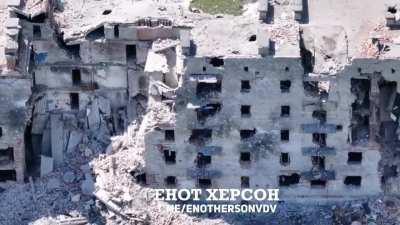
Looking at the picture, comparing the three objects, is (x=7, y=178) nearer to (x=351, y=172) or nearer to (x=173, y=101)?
(x=173, y=101)

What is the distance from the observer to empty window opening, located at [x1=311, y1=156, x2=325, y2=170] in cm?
9306

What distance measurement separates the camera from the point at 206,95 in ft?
299

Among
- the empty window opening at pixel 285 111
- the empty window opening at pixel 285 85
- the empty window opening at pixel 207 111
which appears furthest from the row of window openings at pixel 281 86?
the empty window opening at pixel 207 111

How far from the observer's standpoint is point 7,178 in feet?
315

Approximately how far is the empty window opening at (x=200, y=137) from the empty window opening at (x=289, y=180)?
4.32 meters

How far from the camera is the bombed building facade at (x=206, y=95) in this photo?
9056 centimetres

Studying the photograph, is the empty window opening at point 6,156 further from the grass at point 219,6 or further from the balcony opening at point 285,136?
the balcony opening at point 285,136

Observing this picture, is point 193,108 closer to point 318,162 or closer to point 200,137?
point 200,137

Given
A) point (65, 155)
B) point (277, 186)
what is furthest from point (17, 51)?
point (277, 186)

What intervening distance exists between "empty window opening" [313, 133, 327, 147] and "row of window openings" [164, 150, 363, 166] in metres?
0.87

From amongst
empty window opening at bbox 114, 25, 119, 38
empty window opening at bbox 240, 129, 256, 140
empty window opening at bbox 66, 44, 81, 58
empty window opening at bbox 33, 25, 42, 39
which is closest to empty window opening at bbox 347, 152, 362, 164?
empty window opening at bbox 240, 129, 256, 140

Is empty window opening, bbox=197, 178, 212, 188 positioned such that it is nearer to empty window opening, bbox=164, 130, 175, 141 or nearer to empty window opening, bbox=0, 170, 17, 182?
empty window opening, bbox=164, 130, 175, 141

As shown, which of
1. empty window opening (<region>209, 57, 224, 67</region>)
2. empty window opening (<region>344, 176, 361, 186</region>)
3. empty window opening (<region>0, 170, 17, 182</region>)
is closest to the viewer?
empty window opening (<region>209, 57, 224, 67</region>)

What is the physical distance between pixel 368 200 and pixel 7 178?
18.4m
